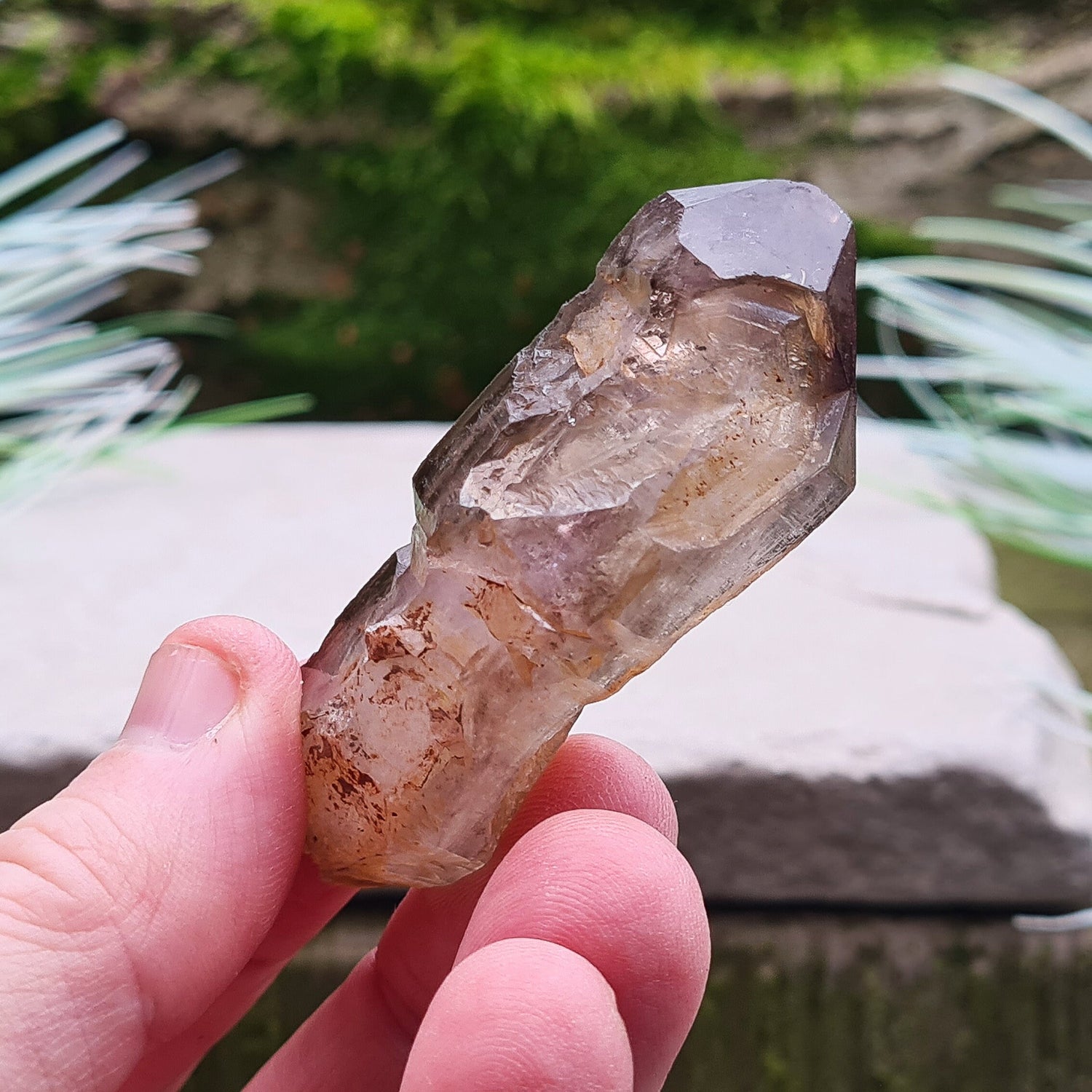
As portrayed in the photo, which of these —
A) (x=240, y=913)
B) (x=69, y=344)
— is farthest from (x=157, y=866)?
(x=69, y=344)

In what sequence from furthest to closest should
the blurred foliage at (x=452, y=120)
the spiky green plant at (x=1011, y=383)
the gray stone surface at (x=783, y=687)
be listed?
the blurred foliage at (x=452, y=120) → the spiky green plant at (x=1011, y=383) → the gray stone surface at (x=783, y=687)

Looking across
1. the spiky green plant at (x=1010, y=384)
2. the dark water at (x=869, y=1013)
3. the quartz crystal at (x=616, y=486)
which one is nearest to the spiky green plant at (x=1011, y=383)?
the spiky green plant at (x=1010, y=384)

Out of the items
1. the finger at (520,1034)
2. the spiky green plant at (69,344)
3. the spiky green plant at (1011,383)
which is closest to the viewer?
the finger at (520,1034)

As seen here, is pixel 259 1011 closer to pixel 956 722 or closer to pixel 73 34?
pixel 956 722

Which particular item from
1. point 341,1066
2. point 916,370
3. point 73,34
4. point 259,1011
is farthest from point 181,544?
point 73,34

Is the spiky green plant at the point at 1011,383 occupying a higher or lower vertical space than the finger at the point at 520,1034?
lower


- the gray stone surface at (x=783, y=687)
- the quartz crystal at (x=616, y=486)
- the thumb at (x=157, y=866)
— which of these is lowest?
the gray stone surface at (x=783, y=687)

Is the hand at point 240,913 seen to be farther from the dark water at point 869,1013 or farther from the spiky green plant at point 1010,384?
the spiky green plant at point 1010,384
